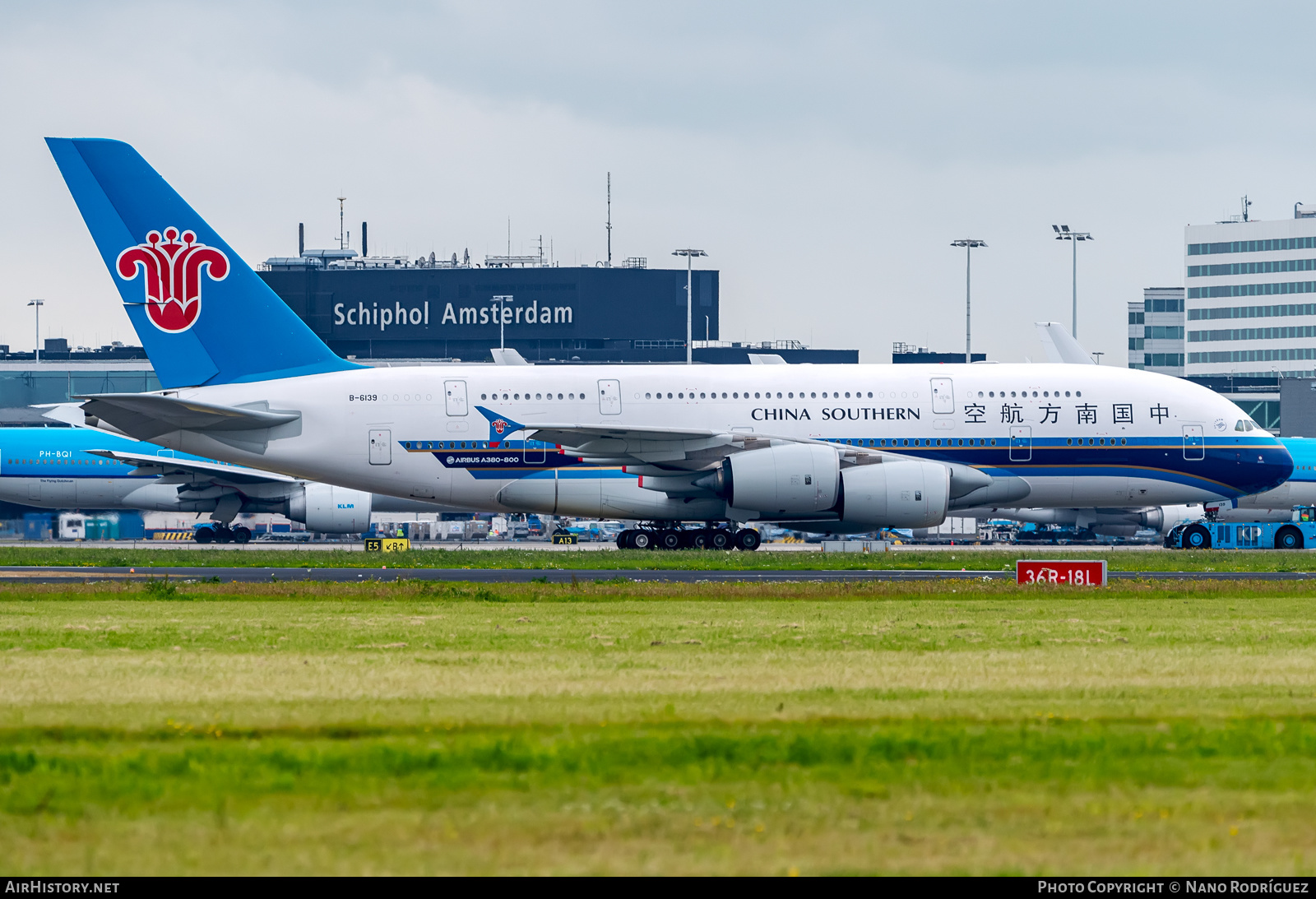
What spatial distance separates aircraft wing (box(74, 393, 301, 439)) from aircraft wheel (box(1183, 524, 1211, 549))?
30.7 m

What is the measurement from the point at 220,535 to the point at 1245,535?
42240mm

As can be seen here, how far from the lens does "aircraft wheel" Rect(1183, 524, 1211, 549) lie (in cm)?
5191

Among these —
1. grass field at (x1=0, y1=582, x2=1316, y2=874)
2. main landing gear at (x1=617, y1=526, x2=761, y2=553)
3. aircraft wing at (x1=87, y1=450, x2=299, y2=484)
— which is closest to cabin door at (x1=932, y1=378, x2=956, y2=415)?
main landing gear at (x1=617, y1=526, x2=761, y2=553)

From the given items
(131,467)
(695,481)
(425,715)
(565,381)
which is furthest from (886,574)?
(131,467)

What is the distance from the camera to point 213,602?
2566 centimetres

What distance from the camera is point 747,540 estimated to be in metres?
44.2

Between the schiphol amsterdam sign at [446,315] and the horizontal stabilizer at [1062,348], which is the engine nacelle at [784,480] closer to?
the horizontal stabilizer at [1062,348]

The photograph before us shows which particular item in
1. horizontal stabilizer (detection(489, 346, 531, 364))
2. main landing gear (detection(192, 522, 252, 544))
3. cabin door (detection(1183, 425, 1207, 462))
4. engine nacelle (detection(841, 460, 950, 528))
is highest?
horizontal stabilizer (detection(489, 346, 531, 364))

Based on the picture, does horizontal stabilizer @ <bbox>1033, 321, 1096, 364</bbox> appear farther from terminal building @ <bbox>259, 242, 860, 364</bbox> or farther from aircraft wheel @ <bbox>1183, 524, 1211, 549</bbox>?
terminal building @ <bbox>259, 242, 860, 364</bbox>

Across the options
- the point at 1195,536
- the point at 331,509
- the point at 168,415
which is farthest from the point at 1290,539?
the point at 168,415

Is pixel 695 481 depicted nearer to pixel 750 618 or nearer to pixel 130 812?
pixel 750 618

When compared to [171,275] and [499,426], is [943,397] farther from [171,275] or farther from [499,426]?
[171,275]

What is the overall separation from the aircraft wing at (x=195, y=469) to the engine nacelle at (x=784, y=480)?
27482mm

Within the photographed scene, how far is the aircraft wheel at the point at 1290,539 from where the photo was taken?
5266 cm
